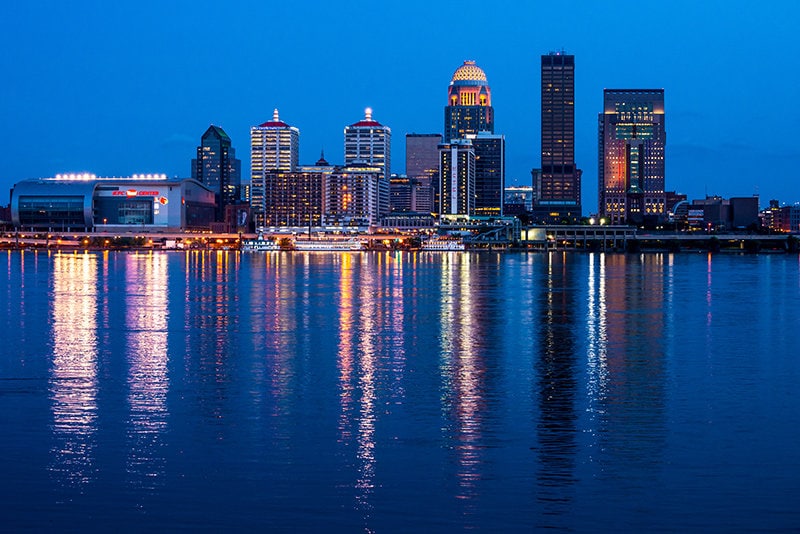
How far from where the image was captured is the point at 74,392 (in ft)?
80.3

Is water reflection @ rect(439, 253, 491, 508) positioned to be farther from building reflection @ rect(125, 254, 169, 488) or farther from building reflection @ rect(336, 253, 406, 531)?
building reflection @ rect(125, 254, 169, 488)

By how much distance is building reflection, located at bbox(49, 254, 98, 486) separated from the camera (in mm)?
17469

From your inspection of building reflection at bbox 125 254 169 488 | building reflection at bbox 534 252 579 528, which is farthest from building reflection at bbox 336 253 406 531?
building reflection at bbox 125 254 169 488

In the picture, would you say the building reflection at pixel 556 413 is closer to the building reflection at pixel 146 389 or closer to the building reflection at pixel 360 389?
the building reflection at pixel 360 389

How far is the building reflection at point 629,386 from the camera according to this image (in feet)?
59.8

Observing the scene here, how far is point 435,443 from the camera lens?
19.1 m

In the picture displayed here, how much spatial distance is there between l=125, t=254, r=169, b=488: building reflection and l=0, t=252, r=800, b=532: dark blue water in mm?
74

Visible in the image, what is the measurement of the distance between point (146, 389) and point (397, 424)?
7203mm

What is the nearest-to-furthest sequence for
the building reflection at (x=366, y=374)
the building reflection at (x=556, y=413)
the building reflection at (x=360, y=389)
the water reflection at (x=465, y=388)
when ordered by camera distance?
the building reflection at (x=556, y=413) → the building reflection at (x=360, y=389) → the water reflection at (x=465, y=388) → the building reflection at (x=366, y=374)

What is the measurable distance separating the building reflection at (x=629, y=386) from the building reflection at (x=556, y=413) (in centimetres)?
51

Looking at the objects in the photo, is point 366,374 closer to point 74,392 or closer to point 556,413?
point 556,413

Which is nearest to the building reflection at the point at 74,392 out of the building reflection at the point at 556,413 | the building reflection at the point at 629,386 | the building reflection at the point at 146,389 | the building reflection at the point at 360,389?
the building reflection at the point at 146,389

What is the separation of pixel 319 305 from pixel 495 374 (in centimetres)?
2556

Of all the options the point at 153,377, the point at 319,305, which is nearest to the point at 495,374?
the point at 153,377
